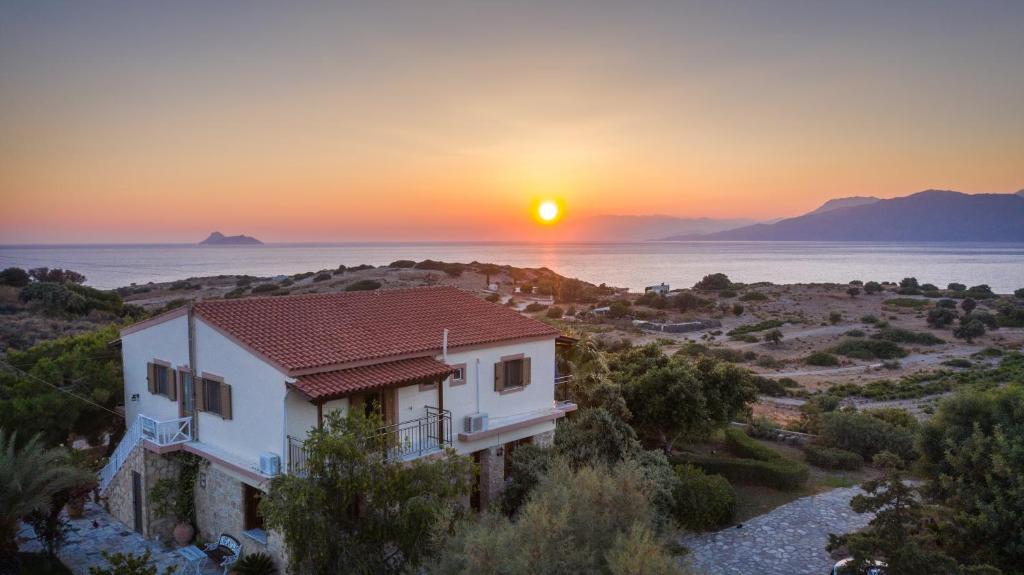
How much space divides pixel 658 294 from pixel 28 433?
69.1 m

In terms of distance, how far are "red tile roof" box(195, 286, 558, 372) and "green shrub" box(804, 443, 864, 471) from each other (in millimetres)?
10889

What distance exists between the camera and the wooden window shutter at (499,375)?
18.3 m

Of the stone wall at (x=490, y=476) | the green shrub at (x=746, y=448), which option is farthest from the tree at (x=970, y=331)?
the stone wall at (x=490, y=476)

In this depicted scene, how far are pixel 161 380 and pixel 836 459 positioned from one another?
22.1 metres

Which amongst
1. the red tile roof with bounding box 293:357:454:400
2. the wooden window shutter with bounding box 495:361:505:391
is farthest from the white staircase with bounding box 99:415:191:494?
the wooden window shutter with bounding box 495:361:505:391

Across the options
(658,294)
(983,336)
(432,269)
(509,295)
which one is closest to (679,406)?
(983,336)

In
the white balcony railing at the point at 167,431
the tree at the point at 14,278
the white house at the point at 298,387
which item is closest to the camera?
the white house at the point at 298,387

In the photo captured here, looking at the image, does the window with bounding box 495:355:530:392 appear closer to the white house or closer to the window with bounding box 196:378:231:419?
the white house

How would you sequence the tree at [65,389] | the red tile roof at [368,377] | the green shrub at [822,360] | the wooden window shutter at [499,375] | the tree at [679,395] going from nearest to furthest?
the red tile roof at [368,377] < the tree at [65,389] < the wooden window shutter at [499,375] < the tree at [679,395] < the green shrub at [822,360]

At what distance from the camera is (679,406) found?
20906mm

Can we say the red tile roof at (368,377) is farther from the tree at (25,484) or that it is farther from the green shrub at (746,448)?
the green shrub at (746,448)

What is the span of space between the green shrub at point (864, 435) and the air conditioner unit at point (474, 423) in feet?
46.6

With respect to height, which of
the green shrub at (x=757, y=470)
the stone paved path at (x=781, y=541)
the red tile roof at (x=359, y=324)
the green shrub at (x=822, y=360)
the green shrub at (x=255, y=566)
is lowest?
the green shrub at (x=822, y=360)

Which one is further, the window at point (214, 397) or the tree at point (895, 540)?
the window at point (214, 397)
